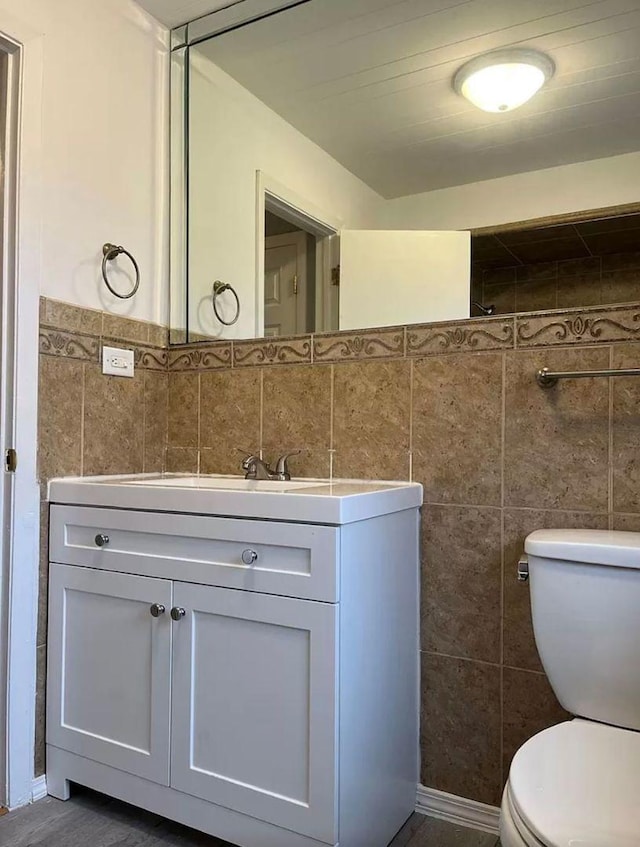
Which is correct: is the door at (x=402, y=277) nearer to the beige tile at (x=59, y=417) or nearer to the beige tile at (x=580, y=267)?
the beige tile at (x=580, y=267)

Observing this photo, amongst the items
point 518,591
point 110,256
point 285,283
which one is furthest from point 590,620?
point 110,256

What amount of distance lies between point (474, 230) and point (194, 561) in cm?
113

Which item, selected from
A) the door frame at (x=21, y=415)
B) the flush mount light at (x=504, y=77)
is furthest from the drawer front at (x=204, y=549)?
the flush mount light at (x=504, y=77)

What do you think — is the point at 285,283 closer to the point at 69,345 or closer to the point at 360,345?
the point at 360,345

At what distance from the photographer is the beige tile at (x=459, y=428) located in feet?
4.97

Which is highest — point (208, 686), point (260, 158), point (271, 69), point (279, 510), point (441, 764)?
point (271, 69)

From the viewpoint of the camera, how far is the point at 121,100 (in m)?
1.89

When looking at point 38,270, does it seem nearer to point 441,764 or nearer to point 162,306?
point 162,306

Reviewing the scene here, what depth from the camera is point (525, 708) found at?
1.45 metres

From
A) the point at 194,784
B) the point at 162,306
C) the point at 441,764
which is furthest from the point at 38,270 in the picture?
the point at 441,764

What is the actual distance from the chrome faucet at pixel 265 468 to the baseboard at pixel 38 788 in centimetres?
95

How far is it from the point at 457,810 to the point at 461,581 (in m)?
0.56

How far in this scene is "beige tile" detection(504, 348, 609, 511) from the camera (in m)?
1.40

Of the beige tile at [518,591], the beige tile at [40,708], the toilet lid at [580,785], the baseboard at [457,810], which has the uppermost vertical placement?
the beige tile at [518,591]
